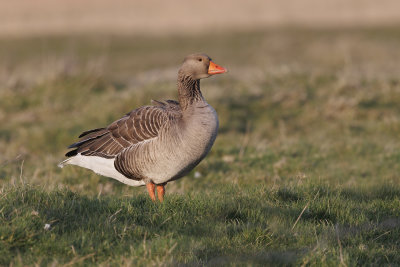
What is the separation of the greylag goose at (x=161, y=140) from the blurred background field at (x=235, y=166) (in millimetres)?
352

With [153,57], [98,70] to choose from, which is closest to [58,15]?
[153,57]

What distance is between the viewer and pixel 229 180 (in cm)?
809

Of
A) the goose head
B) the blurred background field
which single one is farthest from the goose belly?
the goose head

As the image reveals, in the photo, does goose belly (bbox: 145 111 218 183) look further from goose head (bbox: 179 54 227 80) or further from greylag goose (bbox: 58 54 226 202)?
goose head (bbox: 179 54 227 80)

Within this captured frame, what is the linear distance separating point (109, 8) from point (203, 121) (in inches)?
1641

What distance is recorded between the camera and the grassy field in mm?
4566

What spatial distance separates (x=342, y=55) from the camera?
973 inches

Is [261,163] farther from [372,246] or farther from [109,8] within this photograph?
[109,8]

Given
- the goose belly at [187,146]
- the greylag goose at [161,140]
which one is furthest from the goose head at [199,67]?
the goose belly at [187,146]

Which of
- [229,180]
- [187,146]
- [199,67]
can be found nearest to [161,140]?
[187,146]

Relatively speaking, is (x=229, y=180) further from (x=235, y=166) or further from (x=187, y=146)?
(x=187, y=146)

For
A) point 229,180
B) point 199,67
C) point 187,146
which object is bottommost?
point 229,180

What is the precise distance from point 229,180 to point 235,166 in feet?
3.58

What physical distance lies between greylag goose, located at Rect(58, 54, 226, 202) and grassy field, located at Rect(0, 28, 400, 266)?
15.0 inches
